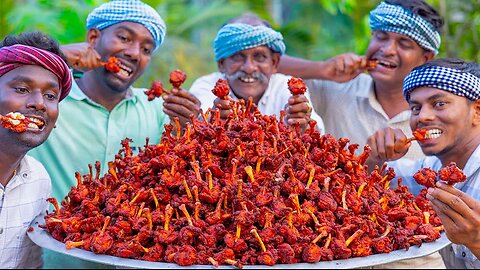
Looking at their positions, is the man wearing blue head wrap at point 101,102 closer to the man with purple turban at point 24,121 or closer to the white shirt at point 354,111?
the man with purple turban at point 24,121

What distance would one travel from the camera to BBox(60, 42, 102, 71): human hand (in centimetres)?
317

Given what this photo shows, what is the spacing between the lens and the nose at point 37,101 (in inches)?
92.7

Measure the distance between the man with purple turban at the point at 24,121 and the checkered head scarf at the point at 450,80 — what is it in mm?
1645

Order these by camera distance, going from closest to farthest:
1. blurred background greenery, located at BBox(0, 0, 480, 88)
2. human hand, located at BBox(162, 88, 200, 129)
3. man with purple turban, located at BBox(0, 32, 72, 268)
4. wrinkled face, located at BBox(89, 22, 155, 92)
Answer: man with purple turban, located at BBox(0, 32, 72, 268), human hand, located at BBox(162, 88, 200, 129), wrinkled face, located at BBox(89, 22, 155, 92), blurred background greenery, located at BBox(0, 0, 480, 88)

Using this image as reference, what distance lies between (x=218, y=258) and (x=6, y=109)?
1152 mm

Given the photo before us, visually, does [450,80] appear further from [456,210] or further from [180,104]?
[180,104]

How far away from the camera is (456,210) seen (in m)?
1.94

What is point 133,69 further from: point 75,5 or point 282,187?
point 75,5

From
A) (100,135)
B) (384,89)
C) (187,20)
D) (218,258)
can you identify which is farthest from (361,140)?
(187,20)

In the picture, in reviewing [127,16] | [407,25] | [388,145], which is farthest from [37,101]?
[407,25]

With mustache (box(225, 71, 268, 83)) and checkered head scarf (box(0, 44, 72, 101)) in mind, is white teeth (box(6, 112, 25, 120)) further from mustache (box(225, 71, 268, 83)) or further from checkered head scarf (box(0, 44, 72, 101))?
mustache (box(225, 71, 268, 83))

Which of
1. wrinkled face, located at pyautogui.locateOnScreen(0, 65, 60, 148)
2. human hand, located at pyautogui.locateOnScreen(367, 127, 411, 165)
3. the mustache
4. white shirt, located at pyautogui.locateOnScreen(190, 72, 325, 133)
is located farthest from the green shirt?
human hand, located at pyautogui.locateOnScreen(367, 127, 411, 165)

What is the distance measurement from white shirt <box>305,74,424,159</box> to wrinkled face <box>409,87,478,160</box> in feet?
2.28

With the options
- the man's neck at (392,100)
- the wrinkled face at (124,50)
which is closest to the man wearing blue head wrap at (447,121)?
the man's neck at (392,100)
